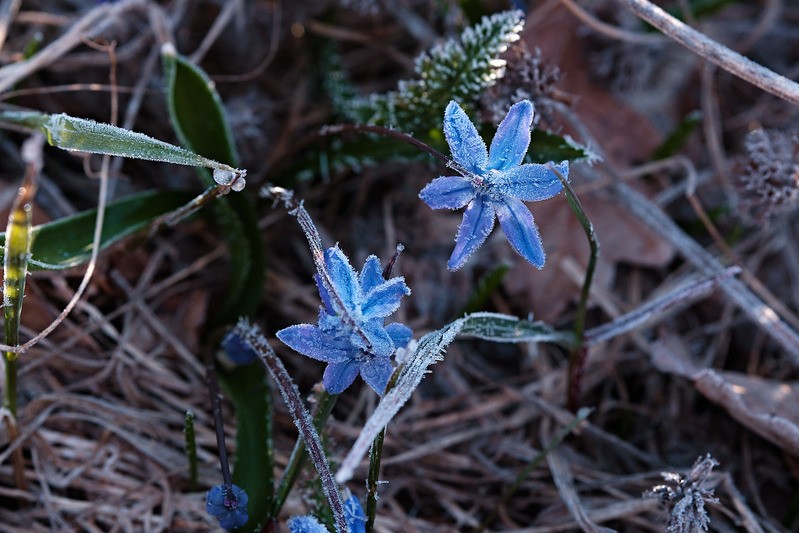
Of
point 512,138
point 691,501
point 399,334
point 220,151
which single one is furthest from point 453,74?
point 691,501

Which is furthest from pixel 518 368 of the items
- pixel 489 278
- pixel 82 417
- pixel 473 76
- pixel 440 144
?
pixel 82 417

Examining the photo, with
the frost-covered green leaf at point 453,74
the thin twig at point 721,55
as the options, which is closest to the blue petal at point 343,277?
the frost-covered green leaf at point 453,74

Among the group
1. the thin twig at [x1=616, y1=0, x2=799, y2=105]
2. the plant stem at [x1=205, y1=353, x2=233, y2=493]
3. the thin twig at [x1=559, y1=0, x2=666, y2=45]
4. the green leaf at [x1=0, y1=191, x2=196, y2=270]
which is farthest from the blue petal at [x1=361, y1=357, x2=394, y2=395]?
the thin twig at [x1=559, y1=0, x2=666, y2=45]

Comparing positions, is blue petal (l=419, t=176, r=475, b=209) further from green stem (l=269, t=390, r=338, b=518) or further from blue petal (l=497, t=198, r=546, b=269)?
green stem (l=269, t=390, r=338, b=518)

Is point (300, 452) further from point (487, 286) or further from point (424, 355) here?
point (487, 286)

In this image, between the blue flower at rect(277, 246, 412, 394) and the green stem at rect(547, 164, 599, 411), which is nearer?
the blue flower at rect(277, 246, 412, 394)

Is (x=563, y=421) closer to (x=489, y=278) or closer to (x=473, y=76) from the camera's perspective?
(x=489, y=278)
